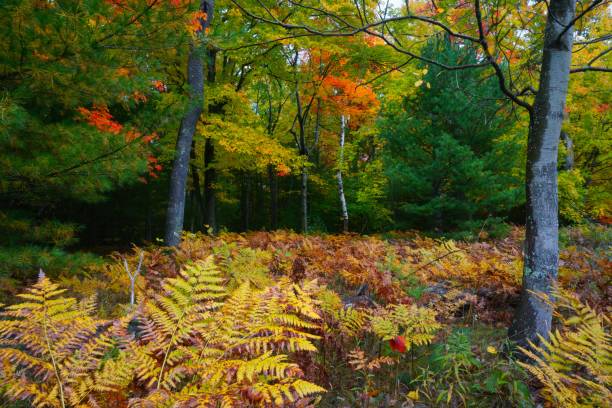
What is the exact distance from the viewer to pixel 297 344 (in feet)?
6.05

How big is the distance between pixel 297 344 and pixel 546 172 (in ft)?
7.92

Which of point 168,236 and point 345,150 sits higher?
point 345,150

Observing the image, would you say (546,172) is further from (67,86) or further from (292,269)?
(67,86)

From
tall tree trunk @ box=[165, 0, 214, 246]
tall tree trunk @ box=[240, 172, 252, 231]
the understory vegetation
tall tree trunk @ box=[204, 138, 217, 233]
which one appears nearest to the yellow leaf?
the understory vegetation

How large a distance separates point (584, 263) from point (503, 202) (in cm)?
538

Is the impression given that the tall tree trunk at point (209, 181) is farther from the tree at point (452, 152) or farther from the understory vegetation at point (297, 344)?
the understory vegetation at point (297, 344)

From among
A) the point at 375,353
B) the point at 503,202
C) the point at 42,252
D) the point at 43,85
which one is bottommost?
the point at 375,353

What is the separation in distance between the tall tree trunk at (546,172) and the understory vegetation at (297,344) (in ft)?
0.82

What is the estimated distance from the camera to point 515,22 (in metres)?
2.94

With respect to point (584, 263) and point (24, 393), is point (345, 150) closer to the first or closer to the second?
point (584, 263)

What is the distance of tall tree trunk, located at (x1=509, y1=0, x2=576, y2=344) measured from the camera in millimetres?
2803

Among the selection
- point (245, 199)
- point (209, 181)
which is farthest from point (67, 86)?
point (245, 199)

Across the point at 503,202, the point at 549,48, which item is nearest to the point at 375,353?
the point at 549,48

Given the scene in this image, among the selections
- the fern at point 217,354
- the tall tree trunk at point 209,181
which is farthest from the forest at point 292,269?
the tall tree trunk at point 209,181
